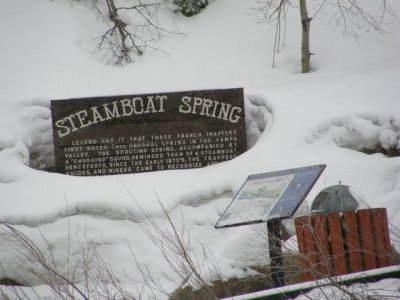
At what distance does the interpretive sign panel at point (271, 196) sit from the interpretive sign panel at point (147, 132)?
2968 millimetres

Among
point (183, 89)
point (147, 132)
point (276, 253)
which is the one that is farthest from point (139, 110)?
point (276, 253)

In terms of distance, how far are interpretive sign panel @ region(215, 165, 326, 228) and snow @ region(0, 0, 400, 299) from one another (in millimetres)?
161

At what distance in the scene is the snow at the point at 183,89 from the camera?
5887 mm

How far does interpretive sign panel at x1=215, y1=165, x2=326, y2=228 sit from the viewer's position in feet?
13.4

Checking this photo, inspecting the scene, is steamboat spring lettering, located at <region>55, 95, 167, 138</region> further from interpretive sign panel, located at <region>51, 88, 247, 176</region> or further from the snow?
the snow

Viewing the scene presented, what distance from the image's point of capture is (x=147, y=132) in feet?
24.9

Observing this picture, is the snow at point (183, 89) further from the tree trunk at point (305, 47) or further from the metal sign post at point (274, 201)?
the tree trunk at point (305, 47)

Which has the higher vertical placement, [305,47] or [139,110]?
[305,47]

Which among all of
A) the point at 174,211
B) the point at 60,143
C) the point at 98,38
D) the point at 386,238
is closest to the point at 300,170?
the point at 386,238

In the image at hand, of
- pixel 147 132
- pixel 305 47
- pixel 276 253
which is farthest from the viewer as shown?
pixel 305 47

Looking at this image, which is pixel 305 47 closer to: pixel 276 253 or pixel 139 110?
pixel 139 110

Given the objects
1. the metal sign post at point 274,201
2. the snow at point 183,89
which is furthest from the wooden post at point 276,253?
the snow at point 183,89

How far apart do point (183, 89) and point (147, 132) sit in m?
1.41

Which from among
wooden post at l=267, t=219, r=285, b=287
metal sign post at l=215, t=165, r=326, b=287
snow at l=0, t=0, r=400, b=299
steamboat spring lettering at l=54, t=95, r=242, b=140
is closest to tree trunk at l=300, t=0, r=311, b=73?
snow at l=0, t=0, r=400, b=299
